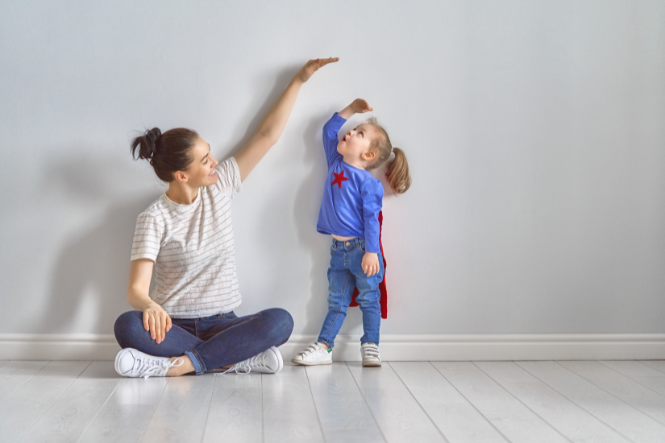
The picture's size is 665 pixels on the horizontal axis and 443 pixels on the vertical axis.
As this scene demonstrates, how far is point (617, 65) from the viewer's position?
5.92ft

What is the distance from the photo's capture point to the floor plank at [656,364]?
5.63 feet

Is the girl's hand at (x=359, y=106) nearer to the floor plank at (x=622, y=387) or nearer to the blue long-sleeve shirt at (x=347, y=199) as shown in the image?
the blue long-sleeve shirt at (x=347, y=199)

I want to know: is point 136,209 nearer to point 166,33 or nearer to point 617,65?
point 166,33

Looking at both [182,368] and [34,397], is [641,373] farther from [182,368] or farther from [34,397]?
[34,397]

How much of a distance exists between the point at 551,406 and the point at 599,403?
0.14 meters

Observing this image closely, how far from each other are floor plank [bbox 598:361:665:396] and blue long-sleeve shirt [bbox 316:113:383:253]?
0.84 metres

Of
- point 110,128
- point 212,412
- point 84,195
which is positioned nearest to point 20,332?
point 84,195

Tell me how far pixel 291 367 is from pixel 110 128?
3.05 ft

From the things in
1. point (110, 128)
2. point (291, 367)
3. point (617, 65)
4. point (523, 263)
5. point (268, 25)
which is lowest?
point (291, 367)

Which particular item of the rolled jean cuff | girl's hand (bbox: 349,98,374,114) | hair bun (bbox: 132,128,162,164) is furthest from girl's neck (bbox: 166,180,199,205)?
girl's hand (bbox: 349,98,374,114)

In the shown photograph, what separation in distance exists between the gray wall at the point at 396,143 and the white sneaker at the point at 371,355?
0.36 feet

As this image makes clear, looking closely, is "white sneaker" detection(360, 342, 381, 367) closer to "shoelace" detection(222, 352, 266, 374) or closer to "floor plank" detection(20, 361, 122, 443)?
"shoelace" detection(222, 352, 266, 374)

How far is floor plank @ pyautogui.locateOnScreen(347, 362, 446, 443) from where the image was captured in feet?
3.67

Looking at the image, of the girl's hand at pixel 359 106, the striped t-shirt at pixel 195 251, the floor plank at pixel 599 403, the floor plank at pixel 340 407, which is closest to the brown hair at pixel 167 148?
the striped t-shirt at pixel 195 251
